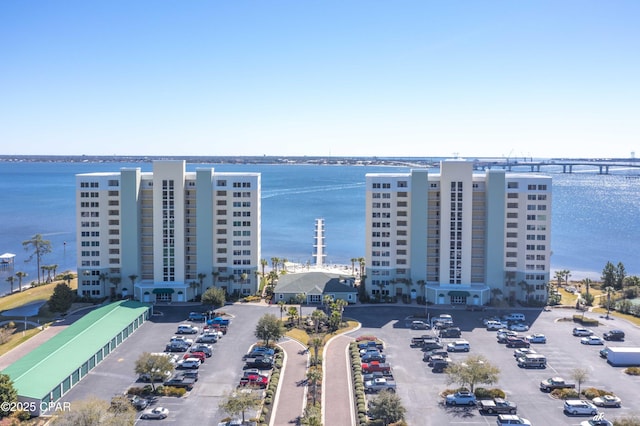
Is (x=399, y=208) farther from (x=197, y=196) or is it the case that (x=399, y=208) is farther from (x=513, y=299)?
(x=197, y=196)

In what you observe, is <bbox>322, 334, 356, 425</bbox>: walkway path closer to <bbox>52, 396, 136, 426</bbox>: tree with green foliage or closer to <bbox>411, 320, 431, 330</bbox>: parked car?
<bbox>411, 320, 431, 330</bbox>: parked car

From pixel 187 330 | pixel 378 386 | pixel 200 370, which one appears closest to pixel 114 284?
pixel 187 330

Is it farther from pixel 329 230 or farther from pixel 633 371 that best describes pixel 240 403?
pixel 329 230

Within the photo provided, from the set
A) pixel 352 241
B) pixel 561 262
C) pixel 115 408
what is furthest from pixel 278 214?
pixel 115 408

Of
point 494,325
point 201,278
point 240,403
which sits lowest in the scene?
point 240,403

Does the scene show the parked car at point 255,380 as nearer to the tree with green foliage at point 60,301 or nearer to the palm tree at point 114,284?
the tree with green foliage at point 60,301

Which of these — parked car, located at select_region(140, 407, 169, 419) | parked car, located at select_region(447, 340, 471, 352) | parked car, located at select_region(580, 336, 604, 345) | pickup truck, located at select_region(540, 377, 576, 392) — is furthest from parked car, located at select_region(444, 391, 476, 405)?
parked car, located at select_region(140, 407, 169, 419)
